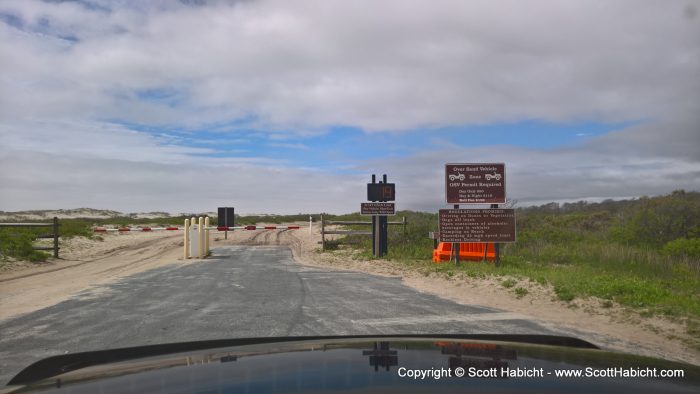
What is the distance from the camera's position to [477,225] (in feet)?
55.5

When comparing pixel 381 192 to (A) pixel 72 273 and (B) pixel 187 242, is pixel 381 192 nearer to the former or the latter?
(B) pixel 187 242

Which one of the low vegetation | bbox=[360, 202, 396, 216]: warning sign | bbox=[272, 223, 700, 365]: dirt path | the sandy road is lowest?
the sandy road

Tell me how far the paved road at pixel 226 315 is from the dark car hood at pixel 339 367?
3.02m

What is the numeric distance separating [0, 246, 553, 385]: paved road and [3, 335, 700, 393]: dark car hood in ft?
9.91

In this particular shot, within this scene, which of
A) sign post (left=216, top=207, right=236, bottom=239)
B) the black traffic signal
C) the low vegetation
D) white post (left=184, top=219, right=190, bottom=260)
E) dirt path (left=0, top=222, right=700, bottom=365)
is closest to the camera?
dirt path (left=0, top=222, right=700, bottom=365)

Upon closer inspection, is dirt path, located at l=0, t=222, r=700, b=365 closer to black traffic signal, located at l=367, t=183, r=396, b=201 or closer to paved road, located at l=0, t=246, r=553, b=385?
paved road, located at l=0, t=246, r=553, b=385

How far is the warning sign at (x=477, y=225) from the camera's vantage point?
16750mm

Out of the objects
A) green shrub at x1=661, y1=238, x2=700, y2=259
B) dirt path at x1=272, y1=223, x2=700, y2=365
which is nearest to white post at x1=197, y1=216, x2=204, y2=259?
dirt path at x1=272, y1=223, x2=700, y2=365

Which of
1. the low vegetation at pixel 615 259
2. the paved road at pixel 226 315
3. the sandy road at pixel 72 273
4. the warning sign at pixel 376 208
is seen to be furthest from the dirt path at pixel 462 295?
the warning sign at pixel 376 208

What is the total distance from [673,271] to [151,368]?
47.4 feet

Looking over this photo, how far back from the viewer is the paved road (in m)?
7.16

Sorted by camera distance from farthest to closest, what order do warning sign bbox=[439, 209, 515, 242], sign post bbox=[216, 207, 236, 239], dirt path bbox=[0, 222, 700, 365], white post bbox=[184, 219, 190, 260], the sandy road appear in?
sign post bbox=[216, 207, 236, 239] → white post bbox=[184, 219, 190, 260] → warning sign bbox=[439, 209, 515, 242] → the sandy road → dirt path bbox=[0, 222, 700, 365]

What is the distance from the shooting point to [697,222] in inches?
779

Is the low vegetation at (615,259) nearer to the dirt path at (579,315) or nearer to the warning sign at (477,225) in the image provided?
the dirt path at (579,315)
